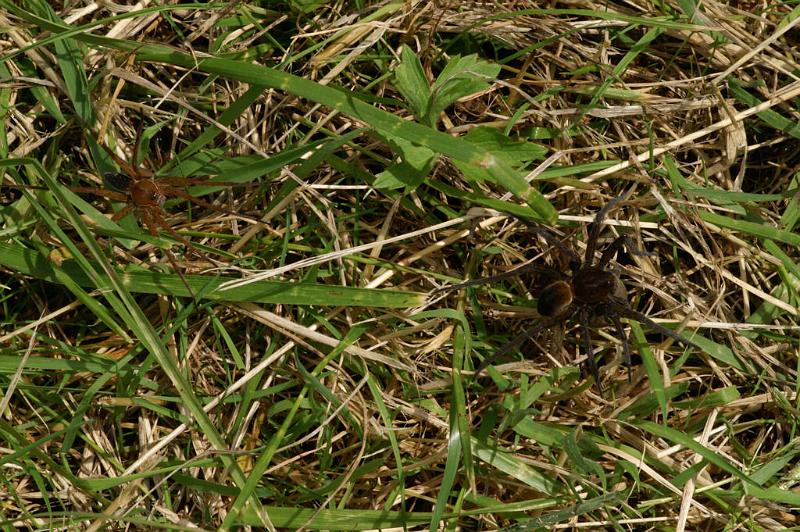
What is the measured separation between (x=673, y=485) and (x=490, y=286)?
1.06 m

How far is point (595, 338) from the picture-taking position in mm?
3049

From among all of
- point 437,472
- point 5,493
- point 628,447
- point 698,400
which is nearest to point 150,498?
point 5,493

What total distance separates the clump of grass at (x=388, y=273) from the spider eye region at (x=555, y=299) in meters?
0.19

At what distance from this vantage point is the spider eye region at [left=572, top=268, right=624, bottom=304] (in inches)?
112

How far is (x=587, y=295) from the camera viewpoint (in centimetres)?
284

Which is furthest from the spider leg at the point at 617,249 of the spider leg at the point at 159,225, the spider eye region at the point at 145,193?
the spider eye region at the point at 145,193

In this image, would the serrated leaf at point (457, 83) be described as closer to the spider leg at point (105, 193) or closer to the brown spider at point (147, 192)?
the brown spider at point (147, 192)

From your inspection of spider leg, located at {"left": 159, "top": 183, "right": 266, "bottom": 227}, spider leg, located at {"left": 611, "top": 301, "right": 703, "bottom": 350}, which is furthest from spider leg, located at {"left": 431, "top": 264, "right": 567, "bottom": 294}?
spider leg, located at {"left": 159, "top": 183, "right": 266, "bottom": 227}

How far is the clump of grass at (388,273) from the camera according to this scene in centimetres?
279

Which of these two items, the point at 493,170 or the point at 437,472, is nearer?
the point at 493,170

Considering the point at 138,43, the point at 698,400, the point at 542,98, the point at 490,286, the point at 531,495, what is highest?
the point at 138,43

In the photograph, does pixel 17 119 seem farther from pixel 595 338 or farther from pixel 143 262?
pixel 595 338

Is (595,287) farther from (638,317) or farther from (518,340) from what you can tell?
(518,340)

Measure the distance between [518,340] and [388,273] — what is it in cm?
58
